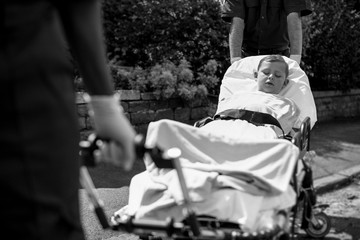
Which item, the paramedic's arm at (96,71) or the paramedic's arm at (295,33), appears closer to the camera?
the paramedic's arm at (96,71)

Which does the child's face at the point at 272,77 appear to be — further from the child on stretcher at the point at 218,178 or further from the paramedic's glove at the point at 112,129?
the paramedic's glove at the point at 112,129

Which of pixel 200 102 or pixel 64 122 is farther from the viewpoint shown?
pixel 200 102

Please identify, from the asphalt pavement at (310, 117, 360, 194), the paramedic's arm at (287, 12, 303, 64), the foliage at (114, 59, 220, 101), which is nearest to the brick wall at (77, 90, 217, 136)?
the foliage at (114, 59, 220, 101)

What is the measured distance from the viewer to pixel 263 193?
2.46 m

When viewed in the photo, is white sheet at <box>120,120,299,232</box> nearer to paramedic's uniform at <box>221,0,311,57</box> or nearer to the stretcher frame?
the stretcher frame

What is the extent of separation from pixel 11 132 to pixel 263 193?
4.90ft

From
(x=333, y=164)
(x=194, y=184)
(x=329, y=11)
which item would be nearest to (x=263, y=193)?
(x=194, y=184)

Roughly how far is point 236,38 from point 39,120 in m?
3.44

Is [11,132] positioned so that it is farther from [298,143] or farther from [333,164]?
[333,164]

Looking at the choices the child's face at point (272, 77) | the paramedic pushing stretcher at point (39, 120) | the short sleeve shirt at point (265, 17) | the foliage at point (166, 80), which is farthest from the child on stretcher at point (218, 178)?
the foliage at point (166, 80)

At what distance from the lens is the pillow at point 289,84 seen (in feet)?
13.0

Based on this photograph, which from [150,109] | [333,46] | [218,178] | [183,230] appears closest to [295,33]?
[218,178]

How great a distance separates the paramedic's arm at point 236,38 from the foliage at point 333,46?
4.86 m

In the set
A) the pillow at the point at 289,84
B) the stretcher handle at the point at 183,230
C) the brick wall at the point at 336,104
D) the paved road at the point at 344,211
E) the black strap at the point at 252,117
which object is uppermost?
the pillow at the point at 289,84
